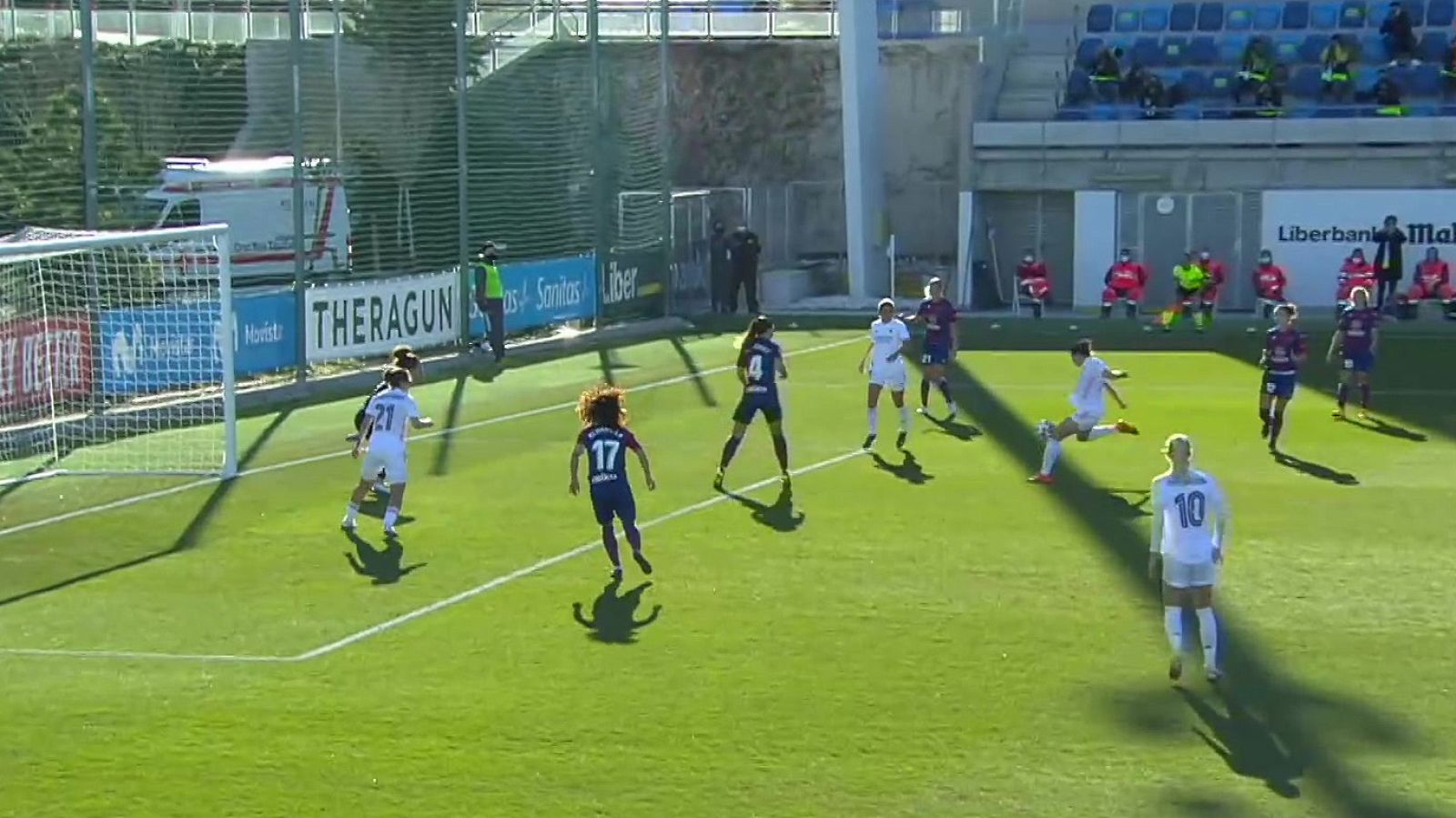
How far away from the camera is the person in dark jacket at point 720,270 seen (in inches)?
1607

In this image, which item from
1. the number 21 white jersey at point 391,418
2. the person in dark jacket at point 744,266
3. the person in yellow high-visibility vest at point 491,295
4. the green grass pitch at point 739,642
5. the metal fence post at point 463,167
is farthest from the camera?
the person in dark jacket at point 744,266

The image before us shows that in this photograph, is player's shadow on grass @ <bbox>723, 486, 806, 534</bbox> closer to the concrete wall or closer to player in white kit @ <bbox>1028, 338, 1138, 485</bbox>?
player in white kit @ <bbox>1028, 338, 1138, 485</bbox>

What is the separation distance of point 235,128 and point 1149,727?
20.4 m

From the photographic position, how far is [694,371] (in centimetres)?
3112

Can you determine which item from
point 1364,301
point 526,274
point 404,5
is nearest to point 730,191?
point 526,274

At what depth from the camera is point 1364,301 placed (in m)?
25.8

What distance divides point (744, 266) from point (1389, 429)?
57.9 ft

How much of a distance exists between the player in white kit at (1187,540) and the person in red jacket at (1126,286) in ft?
87.3

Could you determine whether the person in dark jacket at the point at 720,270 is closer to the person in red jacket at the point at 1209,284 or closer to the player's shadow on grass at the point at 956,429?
the person in red jacket at the point at 1209,284

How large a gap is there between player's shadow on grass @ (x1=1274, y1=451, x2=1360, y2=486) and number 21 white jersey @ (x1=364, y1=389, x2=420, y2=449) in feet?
32.1

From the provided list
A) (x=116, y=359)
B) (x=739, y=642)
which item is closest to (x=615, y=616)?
(x=739, y=642)

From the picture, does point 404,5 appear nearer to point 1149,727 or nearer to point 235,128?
point 235,128

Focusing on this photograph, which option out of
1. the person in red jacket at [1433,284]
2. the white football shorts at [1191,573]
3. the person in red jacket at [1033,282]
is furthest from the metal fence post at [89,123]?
the person in red jacket at [1433,284]

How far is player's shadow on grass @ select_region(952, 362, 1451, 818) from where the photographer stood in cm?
1089
